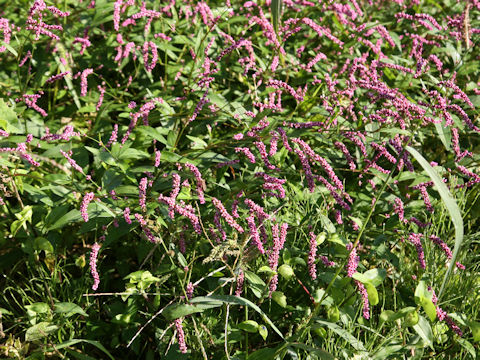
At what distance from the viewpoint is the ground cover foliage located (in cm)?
223

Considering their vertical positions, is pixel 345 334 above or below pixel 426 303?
below

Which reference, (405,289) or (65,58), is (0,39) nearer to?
(65,58)

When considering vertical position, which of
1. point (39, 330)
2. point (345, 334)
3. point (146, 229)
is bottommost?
point (39, 330)

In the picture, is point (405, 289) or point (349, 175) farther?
point (349, 175)

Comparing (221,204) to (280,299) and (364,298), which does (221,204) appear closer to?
(280,299)

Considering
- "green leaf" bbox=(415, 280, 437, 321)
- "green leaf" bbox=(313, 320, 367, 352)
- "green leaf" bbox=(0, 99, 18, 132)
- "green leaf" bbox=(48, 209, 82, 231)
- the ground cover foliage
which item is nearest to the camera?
"green leaf" bbox=(415, 280, 437, 321)

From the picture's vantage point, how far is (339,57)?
358cm

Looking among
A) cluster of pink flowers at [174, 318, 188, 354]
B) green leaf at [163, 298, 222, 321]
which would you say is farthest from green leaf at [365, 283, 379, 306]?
cluster of pink flowers at [174, 318, 188, 354]

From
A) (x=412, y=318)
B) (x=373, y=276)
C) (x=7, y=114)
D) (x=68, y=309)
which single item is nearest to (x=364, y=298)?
(x=373, y=276)

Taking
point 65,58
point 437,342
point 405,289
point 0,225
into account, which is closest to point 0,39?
point 65,58

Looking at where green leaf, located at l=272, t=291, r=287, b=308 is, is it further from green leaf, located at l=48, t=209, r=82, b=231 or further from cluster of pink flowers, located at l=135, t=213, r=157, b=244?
green leaf, located at l=48, t=209, r=82, b=231

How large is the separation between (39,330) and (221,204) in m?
0.86

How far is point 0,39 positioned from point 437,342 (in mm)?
2763

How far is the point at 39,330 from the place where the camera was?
2199 millimetres
